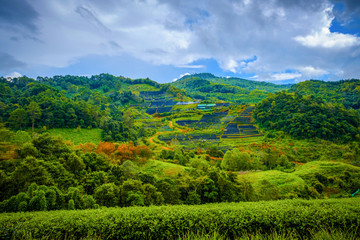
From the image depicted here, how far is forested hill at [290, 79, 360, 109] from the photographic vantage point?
304 feet

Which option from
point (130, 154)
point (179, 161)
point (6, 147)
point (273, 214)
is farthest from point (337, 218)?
point (179, 161)

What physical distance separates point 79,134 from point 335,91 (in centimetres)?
15289

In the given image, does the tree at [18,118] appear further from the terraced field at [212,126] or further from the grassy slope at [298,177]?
the grassy slope at [298,177]

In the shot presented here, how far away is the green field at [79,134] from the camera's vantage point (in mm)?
43812

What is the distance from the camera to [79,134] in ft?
155

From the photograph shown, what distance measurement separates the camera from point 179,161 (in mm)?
33156

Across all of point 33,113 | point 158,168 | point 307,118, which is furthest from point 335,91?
point 33,113

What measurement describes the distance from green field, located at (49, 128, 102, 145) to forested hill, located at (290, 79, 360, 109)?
12394 centimetres

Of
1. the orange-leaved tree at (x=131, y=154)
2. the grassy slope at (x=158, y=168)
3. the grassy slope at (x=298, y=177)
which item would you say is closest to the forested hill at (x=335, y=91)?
the grassy slope at (x=298, y=177)

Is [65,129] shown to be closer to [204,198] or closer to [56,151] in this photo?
[56,151]

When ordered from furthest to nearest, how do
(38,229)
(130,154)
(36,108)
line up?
(36,108) < (130,154) < (38,229)

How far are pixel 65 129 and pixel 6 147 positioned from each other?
35850 mm

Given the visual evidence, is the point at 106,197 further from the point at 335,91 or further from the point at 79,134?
the point at 335,91

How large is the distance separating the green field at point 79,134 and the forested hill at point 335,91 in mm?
123939
